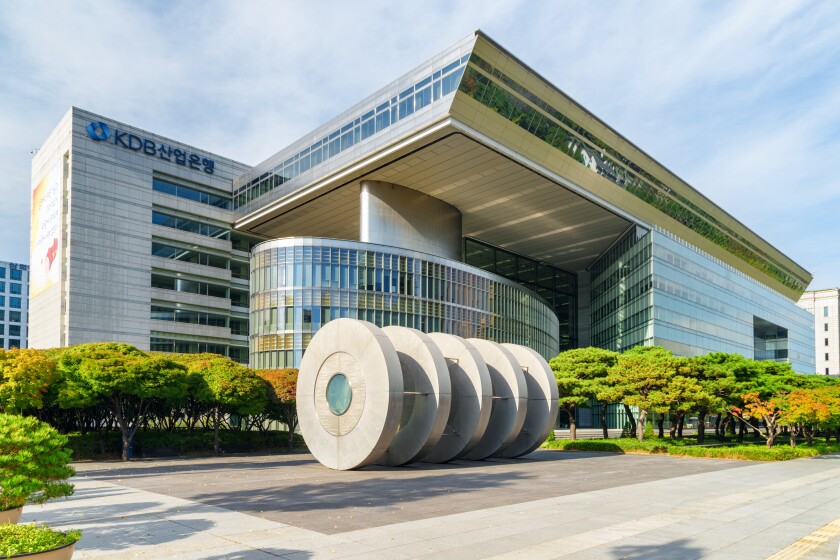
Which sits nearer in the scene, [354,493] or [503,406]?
[354,493]

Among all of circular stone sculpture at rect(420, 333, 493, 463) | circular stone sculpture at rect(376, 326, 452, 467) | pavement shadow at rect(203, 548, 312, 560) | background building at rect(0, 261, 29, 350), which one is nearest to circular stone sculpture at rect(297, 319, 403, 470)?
circular stone sculpture at rect(376, 326, 452, 467)

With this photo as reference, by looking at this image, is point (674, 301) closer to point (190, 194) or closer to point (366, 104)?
point (366, 104)

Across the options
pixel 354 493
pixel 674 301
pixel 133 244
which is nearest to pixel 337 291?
pixel 133 244

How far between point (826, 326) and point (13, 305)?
184 metres

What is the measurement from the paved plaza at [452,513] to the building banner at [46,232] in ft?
160

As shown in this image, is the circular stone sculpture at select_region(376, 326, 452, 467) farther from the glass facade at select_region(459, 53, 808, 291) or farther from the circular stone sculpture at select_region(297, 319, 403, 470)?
the glass facade at select_region(459, 53, 808, 291)

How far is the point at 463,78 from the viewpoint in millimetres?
51062

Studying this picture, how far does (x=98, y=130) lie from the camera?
71.5 metres

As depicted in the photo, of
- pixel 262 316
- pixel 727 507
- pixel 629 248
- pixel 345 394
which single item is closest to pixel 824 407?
pixel 727 507

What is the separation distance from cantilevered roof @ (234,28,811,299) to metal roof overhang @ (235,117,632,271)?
0.13 m

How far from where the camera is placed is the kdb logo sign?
2783 inches

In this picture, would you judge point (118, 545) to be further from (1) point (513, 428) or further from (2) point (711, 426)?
(2) point (711, 426)

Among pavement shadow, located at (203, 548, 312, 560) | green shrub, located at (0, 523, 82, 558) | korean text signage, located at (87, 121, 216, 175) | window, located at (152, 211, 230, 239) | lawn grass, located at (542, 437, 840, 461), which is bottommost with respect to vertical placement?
lawn grass, located at (542, 437, 840, 461)

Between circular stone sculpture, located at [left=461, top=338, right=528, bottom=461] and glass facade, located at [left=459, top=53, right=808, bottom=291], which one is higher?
glass facade, located at [left=459, top=53, right=808, bottom=291]
